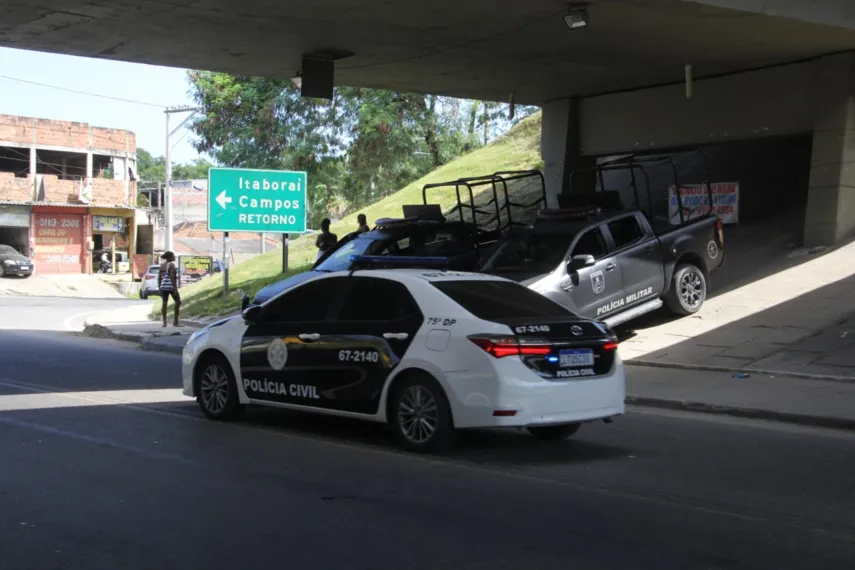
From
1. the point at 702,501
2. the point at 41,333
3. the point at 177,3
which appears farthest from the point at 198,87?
the point at 702,501

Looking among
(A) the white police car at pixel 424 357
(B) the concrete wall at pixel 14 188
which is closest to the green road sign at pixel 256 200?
(A) the white police car at pixel 424 357

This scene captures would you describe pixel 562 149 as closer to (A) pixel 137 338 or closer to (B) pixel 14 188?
(A) pixel 137 338

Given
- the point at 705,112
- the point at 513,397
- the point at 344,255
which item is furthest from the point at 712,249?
the point at 513,397

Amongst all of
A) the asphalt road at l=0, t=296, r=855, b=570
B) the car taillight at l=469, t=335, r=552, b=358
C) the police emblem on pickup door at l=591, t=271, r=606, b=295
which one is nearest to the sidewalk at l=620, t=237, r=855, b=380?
the police emblem on pickup door at l=591, t=271, r=606, b=295

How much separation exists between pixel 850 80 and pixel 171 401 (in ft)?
42.9

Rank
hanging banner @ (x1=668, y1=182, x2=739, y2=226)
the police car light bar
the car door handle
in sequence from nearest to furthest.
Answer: the car door handle
the police car light bar
hanging banner @ (x1=668, y1=182, x2=739, y2=226)

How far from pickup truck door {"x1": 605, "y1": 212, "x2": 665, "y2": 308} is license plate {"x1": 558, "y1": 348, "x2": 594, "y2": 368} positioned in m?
6.90

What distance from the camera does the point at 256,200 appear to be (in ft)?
75.9

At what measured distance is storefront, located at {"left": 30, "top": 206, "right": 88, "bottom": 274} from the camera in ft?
176

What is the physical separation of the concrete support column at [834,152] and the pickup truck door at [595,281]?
534 cm

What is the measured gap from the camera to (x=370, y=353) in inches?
331

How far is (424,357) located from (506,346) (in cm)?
75

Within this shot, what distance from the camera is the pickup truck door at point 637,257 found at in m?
14.8

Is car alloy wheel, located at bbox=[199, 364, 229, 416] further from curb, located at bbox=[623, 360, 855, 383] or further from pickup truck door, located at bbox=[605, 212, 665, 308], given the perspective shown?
pickup truck door, located at bbox=[605, 212, 665, 308]
